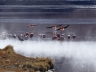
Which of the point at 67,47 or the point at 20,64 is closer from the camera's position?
the point at 20,64

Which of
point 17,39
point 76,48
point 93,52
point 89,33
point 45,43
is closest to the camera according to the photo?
point 93,52

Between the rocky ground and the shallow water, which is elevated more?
the rocky ground

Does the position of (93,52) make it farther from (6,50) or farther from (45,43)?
(6,50)

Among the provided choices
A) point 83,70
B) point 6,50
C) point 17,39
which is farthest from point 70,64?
point 17,39

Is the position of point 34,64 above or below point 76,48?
above

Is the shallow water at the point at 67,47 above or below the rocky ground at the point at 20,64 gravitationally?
below

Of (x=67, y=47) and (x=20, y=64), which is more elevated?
(x=20, y=64)

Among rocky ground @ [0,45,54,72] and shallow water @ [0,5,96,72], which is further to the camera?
shallow water @ [0,5,96,72]

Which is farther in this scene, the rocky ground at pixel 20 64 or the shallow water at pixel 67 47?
the shallow water at pixel 67 47

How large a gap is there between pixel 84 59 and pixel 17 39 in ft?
133

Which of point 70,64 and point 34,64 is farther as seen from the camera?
point 70,64

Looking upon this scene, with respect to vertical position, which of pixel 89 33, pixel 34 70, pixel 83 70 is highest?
pixel 34 70

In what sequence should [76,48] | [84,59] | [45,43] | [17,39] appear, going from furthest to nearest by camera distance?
[17,39] → [45,43] → [76,48] → [84,59]

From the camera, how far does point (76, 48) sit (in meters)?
116
